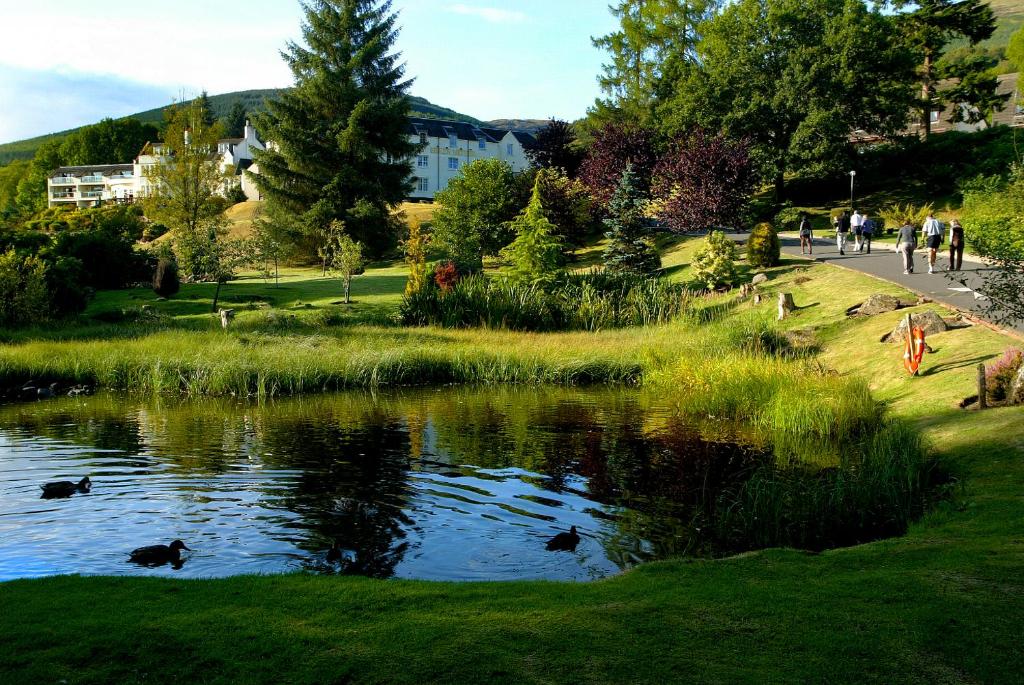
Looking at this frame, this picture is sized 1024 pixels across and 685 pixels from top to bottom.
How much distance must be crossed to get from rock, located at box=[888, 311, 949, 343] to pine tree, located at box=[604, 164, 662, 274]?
19.9 m

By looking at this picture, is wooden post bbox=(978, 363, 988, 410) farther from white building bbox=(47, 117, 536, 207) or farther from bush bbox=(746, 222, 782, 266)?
white building bbox=(47, 117, 536, 207)

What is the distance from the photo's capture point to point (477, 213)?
4988 cm

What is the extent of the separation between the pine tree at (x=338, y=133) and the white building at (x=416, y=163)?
73.5ft

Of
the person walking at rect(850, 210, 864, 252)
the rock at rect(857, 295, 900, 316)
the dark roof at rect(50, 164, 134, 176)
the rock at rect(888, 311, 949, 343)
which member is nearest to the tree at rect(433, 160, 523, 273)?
the person walking at rect(850, 210, 864, 252)

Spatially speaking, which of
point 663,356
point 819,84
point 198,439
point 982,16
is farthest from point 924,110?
point 198,439

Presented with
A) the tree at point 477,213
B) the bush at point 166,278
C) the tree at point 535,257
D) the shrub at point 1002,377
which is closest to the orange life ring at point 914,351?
the shrub at point 1002,377

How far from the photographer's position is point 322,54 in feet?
203

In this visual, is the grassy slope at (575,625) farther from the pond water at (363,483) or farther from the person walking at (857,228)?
the person walking at (857,228)

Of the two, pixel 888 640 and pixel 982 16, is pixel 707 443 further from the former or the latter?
pixel 982 16

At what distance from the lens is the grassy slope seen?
18.8ft

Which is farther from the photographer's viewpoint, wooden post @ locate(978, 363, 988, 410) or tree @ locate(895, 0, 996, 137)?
tree @ locate(895, 0, 996, 137)

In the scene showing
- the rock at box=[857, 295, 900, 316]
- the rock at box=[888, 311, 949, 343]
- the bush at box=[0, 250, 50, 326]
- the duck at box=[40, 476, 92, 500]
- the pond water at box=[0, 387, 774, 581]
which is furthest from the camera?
the bush at box=[0, 250, 50, 326]

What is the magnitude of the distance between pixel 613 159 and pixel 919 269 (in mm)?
22610

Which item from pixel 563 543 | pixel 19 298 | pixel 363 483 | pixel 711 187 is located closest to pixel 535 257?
pixel 711 187
